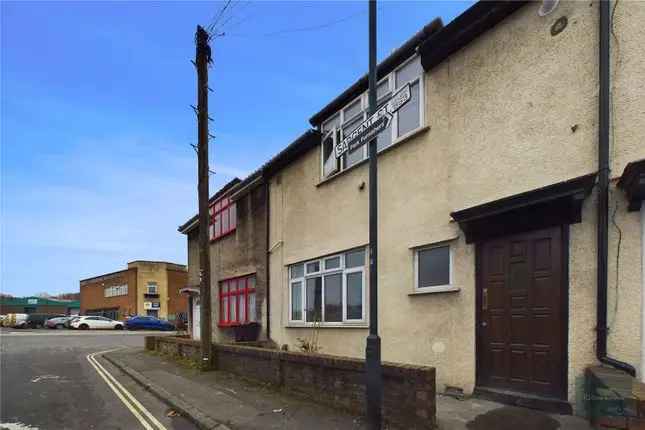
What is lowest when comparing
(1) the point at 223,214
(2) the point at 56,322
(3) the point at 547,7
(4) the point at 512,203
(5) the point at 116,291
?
(2) the point at 56,322

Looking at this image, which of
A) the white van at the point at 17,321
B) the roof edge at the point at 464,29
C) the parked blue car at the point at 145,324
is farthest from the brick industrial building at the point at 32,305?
the roof edge at the point at 464,29

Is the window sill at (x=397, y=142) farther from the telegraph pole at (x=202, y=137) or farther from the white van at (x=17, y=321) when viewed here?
the white van at (x=17, y=321)

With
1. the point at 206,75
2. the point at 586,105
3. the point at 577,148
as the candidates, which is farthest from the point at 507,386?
the point at 206,75

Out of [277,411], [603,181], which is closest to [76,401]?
[277,411]

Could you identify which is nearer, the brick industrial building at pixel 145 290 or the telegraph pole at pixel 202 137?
the telegraph pole at pixel 202 137

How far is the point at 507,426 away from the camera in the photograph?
5.83 meters

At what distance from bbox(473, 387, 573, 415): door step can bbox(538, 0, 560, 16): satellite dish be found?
5.15 m

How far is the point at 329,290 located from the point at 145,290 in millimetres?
50432

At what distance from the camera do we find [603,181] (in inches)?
233

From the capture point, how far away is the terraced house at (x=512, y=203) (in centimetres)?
588

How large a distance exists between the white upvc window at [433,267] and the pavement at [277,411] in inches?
73.0

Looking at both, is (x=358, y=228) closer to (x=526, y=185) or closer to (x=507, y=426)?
(x=526, y=185)

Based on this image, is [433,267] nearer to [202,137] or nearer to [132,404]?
[132,404]

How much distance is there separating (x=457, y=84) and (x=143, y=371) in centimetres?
1076
